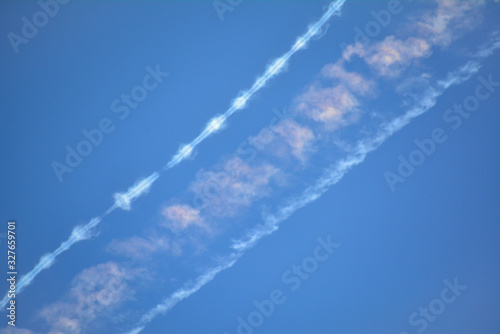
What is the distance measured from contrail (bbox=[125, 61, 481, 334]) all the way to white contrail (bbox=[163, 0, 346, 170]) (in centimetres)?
241

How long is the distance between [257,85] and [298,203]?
2959 millimetres

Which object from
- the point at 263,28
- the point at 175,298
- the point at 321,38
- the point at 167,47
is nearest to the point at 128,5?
the point at 167,47

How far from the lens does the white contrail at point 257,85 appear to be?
29.1 feet

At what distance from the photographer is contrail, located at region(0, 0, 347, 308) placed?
8.90 meters

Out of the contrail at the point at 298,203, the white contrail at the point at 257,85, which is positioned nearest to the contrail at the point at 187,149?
the white contrail at the point at 257,85

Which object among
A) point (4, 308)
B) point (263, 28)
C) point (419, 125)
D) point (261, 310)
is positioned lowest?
point (261, 310)

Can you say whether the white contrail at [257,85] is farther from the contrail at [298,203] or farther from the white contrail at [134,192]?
the contrail at [298,203]

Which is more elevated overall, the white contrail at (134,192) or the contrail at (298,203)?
the white contrail at (134,192)

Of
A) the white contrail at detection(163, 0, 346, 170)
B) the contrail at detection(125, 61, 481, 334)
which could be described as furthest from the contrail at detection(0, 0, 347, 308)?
the contrail at detection(125, 61, 481, 334)

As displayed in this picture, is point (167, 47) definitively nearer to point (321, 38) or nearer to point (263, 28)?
point (263, 28)

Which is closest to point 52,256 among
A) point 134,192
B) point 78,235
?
point 78,235

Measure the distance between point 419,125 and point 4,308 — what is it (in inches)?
417

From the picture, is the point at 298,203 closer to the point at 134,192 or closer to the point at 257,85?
the point at 257,85

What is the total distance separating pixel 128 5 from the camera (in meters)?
8.98
